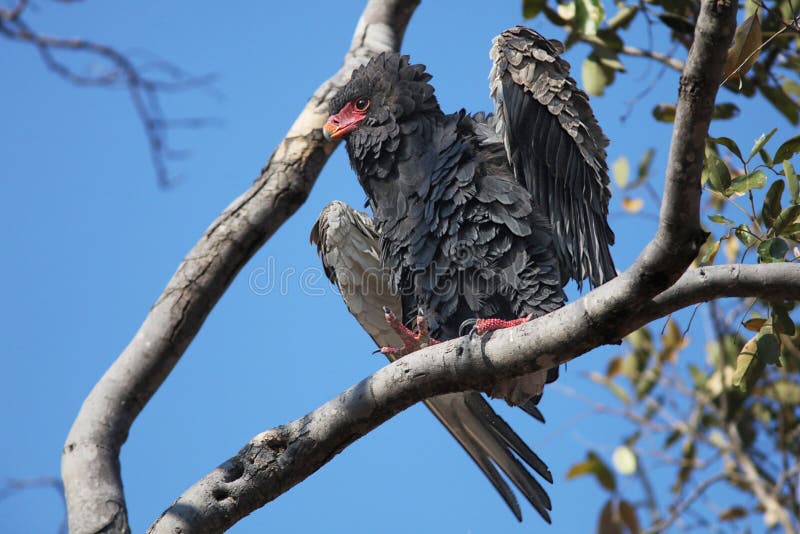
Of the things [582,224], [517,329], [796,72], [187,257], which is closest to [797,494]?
[796,72]

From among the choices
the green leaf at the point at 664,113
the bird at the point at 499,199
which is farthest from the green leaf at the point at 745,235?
the green leaf at the point at 664,113

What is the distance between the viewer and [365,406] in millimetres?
3018

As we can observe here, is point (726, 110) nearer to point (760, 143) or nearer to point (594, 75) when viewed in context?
point (594, 75)

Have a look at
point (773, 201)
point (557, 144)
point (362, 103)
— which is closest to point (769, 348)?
point (773, 201)

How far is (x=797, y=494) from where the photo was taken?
19.1 feet

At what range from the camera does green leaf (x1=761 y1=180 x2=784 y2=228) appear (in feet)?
10.6

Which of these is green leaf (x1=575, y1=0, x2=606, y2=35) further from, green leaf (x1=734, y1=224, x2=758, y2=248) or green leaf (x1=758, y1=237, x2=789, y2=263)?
green leaf (x1=758, y1=237, x2=789, y2=263)

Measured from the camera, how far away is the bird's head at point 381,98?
14.3 ft

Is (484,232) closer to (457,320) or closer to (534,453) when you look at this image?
(457,320)

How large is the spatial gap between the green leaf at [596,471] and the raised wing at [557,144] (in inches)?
84.2

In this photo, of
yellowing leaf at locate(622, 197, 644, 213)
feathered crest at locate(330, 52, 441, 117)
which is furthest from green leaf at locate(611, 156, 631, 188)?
feathered crest at locate(330, 52, 441, 117)

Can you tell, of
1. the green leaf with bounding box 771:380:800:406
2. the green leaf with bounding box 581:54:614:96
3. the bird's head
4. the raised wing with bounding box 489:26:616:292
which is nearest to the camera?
the raised wing with bounding box 489:26:616:292

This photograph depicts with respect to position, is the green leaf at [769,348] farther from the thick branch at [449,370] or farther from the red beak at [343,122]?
the red beak at [343,122]

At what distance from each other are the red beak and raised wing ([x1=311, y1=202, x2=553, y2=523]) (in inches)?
15.2
